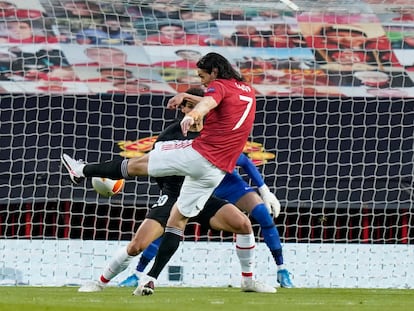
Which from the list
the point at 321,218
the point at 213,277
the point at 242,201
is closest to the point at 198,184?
the point at 242,201

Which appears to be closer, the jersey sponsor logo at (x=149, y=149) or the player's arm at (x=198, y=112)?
the player's arm at (x=198, y=112)

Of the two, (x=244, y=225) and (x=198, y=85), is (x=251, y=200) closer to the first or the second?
(x=244, y=225)

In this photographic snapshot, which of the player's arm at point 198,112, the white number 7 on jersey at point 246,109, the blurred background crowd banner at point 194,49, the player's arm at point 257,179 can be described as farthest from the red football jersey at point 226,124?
the blurred background crowd banner at point 194,49

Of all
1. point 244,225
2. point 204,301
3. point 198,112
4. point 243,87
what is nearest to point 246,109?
point 243,87

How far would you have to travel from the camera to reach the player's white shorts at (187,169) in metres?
8.59

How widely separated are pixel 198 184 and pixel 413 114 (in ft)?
24.7

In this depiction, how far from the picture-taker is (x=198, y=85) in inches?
626

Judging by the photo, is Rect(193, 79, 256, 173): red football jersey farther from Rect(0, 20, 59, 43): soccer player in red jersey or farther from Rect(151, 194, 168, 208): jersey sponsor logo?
Rect(0, 20, 59, 43): soccer player in red jersey

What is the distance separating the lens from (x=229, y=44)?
16.1 metres

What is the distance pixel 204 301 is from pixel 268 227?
277cm

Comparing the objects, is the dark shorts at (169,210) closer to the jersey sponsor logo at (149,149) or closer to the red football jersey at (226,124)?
the red football jersey at (226,124)

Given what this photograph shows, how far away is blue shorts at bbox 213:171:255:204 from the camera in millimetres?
10820

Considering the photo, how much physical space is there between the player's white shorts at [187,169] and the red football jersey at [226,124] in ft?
0.21

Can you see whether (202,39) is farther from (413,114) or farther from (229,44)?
(413,114)
